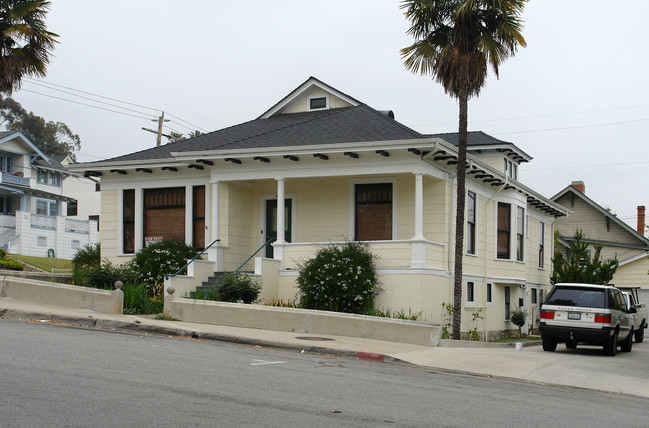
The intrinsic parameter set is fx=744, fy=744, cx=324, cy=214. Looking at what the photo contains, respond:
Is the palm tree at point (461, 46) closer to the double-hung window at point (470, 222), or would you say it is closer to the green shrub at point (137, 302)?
the double-hung window at point (470, 222)

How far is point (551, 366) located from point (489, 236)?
32.3 ft

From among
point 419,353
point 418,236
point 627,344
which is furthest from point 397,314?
point 627,344

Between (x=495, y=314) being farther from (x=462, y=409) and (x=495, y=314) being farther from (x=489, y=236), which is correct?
(x=462, y=409)

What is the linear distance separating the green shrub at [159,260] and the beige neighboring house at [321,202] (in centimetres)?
86

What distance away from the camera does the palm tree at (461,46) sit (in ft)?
60.5

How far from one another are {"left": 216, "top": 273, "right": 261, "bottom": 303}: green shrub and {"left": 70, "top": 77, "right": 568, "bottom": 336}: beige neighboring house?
1.92 feet

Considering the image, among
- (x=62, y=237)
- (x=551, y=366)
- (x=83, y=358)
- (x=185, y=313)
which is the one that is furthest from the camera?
(x=62, y=237)

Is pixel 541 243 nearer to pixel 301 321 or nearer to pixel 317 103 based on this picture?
pixel 317 103

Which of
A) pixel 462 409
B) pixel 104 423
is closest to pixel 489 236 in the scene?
pixel 462 409

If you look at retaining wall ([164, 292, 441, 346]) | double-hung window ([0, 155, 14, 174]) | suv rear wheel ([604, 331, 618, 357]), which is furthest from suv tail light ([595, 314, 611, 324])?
double-hung window ([0, 155, 14, 174])

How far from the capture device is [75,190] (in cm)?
6456

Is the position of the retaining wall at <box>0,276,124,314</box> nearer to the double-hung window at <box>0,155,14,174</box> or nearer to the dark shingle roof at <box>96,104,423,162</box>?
the dark shingle roof at <box>96,104,423,162</box>

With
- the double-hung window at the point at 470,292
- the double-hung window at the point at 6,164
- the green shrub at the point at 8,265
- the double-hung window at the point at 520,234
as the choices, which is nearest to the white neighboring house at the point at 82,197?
the double-hung window at the point at 6,164

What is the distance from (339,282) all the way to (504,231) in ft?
30.3
